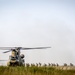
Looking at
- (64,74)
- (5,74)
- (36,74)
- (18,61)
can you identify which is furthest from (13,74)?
(18,61)

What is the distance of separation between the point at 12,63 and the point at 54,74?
3075 centimetres

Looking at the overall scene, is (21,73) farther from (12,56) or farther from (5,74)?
(12,56)

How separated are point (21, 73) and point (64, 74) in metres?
3.04

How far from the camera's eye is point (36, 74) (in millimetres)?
10719

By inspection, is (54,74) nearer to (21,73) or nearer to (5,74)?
(21,73)

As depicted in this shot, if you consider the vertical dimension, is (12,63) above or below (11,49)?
below

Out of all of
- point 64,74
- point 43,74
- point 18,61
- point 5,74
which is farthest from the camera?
point 18,61

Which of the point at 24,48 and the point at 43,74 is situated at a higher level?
the point at 24,48

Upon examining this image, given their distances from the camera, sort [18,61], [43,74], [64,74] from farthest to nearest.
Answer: [18,61] < [64,74] < [43,74]

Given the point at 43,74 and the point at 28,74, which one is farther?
the point at 43,74

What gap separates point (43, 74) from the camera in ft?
36.7

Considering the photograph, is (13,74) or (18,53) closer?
(13,74)

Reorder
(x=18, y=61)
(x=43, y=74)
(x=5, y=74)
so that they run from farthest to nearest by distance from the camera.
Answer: (x=18, y=61) → (x=43, y=74) → (x=5, y=74)

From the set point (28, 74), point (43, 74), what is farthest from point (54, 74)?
point (28, 74)
